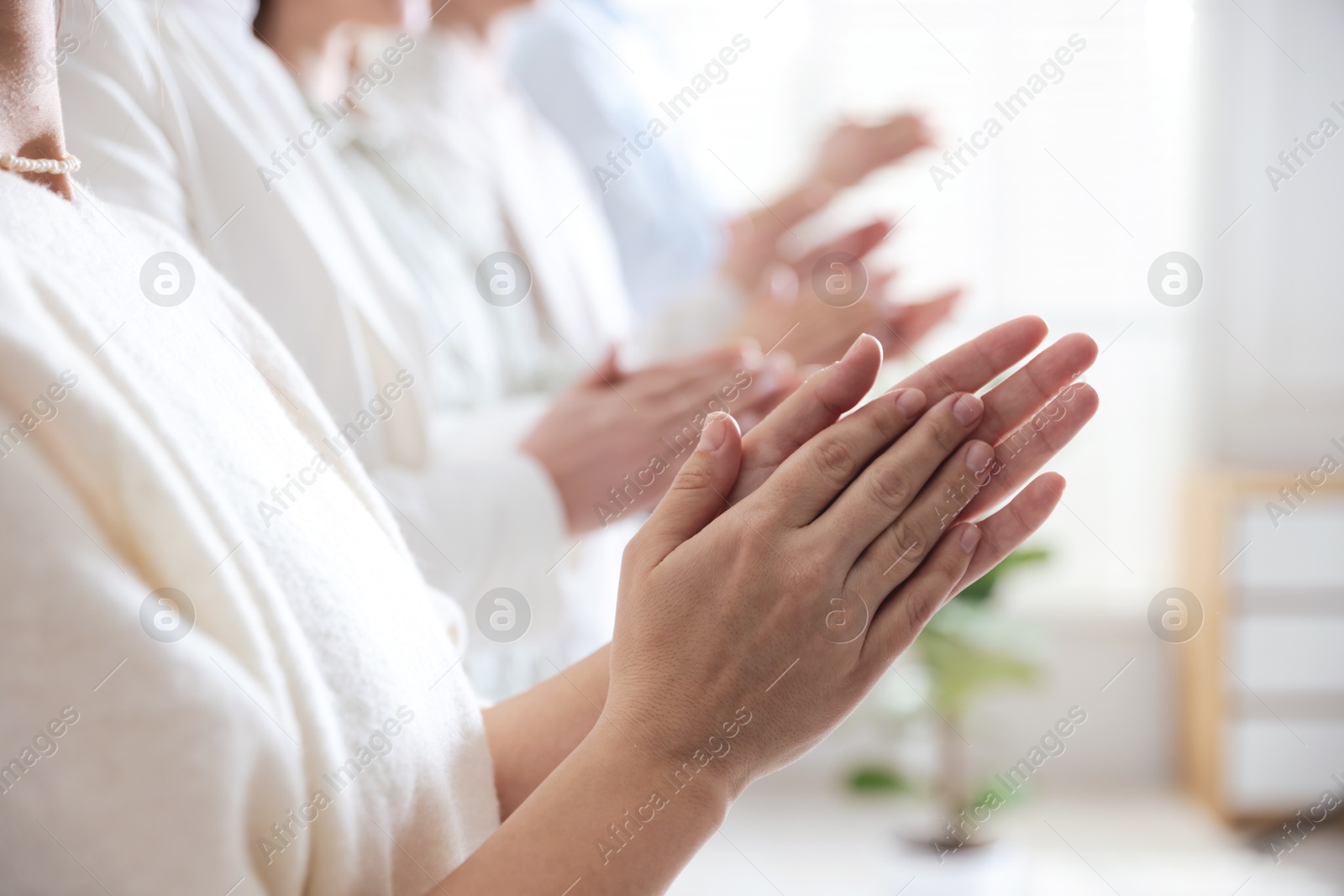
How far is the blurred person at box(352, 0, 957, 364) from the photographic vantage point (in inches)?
37.6

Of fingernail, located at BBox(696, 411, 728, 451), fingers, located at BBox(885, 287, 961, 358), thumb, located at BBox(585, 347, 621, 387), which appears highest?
thumb, located at BBox(585, 347, 621, 387)

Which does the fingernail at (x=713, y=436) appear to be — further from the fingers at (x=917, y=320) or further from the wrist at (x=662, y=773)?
the fingers at (x=917, y=320)

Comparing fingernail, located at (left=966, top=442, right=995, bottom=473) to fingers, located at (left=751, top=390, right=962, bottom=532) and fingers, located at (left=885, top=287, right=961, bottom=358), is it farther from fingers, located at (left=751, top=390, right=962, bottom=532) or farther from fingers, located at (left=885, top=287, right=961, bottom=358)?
fingers, located at (left=885, top=287, right=961, bottom=358)

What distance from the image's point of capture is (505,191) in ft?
3.51

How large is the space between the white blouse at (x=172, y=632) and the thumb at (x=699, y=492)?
0.11m

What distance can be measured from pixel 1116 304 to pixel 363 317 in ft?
6.98

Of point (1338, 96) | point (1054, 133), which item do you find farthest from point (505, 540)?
point (1338, 96)

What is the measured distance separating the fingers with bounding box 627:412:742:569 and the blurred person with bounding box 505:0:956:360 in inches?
35.1

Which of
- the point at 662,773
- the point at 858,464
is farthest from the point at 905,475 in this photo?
the point at 662,773

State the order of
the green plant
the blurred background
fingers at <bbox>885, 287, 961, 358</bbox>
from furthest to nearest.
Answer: the blurred background < the green plant < fingers at <bbox>885, 287, 961, 358</bbox>

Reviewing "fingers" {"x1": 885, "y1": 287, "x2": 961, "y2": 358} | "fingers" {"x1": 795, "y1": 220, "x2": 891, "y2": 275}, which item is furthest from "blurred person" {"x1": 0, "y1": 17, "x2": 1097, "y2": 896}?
"fingers" {"x1": 795, "y1": 220, "x2": 891, "y2": 275}

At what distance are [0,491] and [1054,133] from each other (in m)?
2.44

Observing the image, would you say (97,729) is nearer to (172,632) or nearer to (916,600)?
(172,632)

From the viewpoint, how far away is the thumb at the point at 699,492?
0.43 meters
